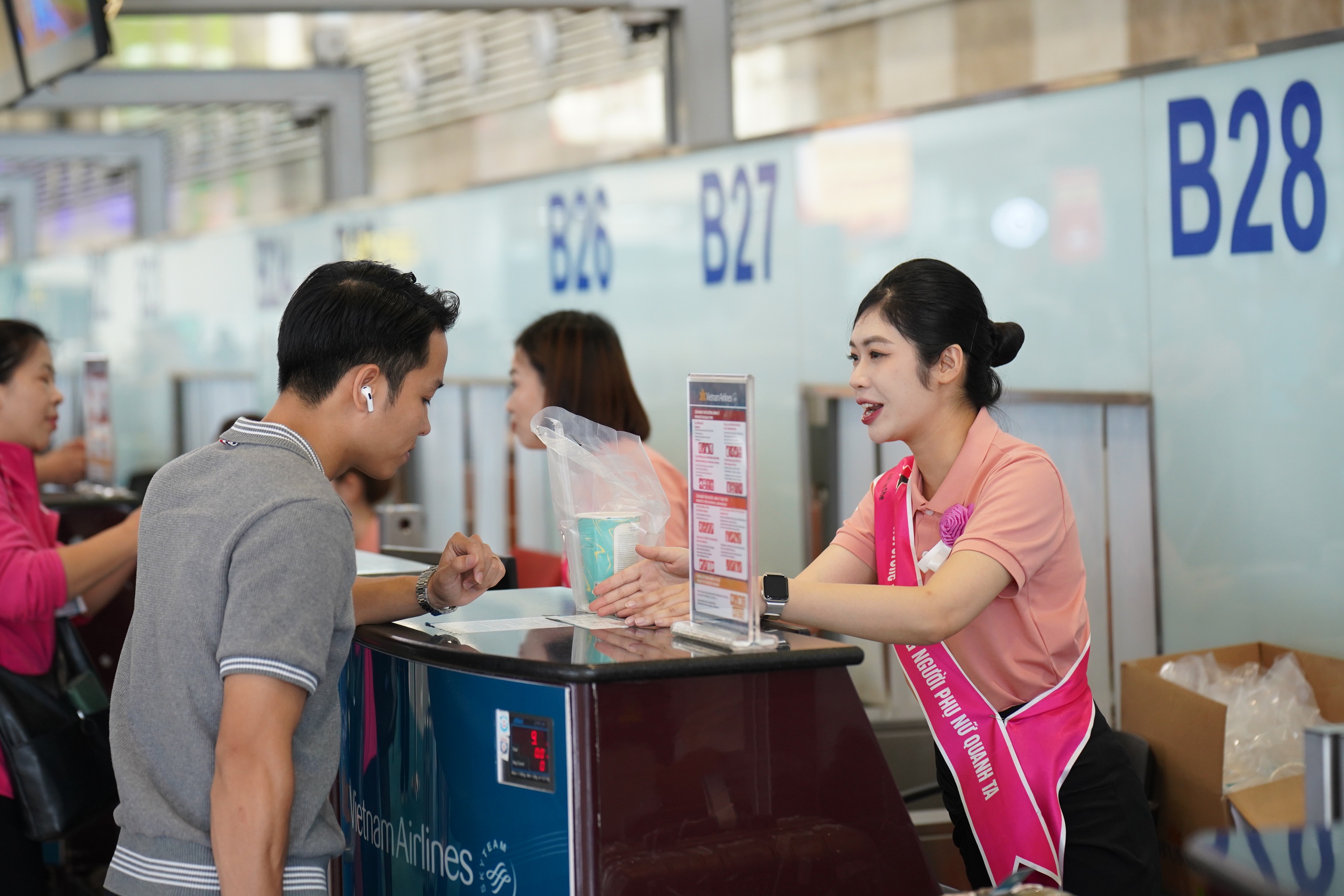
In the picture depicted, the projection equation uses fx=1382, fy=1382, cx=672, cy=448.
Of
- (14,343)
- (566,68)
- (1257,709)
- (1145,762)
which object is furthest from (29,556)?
(566,68)

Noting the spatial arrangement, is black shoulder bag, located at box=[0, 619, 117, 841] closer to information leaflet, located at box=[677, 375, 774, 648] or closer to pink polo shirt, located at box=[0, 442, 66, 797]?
pink polo shirt, located at box=[0, 442, 66, 797]

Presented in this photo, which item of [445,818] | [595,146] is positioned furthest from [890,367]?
[595,146]

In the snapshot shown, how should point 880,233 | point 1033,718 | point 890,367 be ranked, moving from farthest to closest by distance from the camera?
point 880,233
point 890,367
point 1033,718

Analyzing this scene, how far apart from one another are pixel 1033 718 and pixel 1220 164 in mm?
1523

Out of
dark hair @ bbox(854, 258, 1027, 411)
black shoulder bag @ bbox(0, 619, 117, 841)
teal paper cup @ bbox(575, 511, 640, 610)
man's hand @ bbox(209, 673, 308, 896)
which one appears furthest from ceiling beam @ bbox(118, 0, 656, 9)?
man's hand @ bbox(209, 673, 308, 896)

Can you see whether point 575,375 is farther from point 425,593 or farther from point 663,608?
point 663,608

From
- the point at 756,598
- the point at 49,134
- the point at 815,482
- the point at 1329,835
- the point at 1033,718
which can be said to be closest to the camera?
the point at 1329,835

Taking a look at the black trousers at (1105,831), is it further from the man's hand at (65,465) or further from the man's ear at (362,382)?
the man's hand at (65,465)

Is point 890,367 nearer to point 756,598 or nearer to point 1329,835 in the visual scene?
point 756,598

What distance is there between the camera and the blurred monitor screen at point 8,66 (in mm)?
4992

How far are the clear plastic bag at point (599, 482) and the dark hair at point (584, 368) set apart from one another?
3.47 ft

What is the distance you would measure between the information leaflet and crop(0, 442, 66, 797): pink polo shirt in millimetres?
1570

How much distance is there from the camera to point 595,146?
7.07 metres

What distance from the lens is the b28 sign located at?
2.89m
